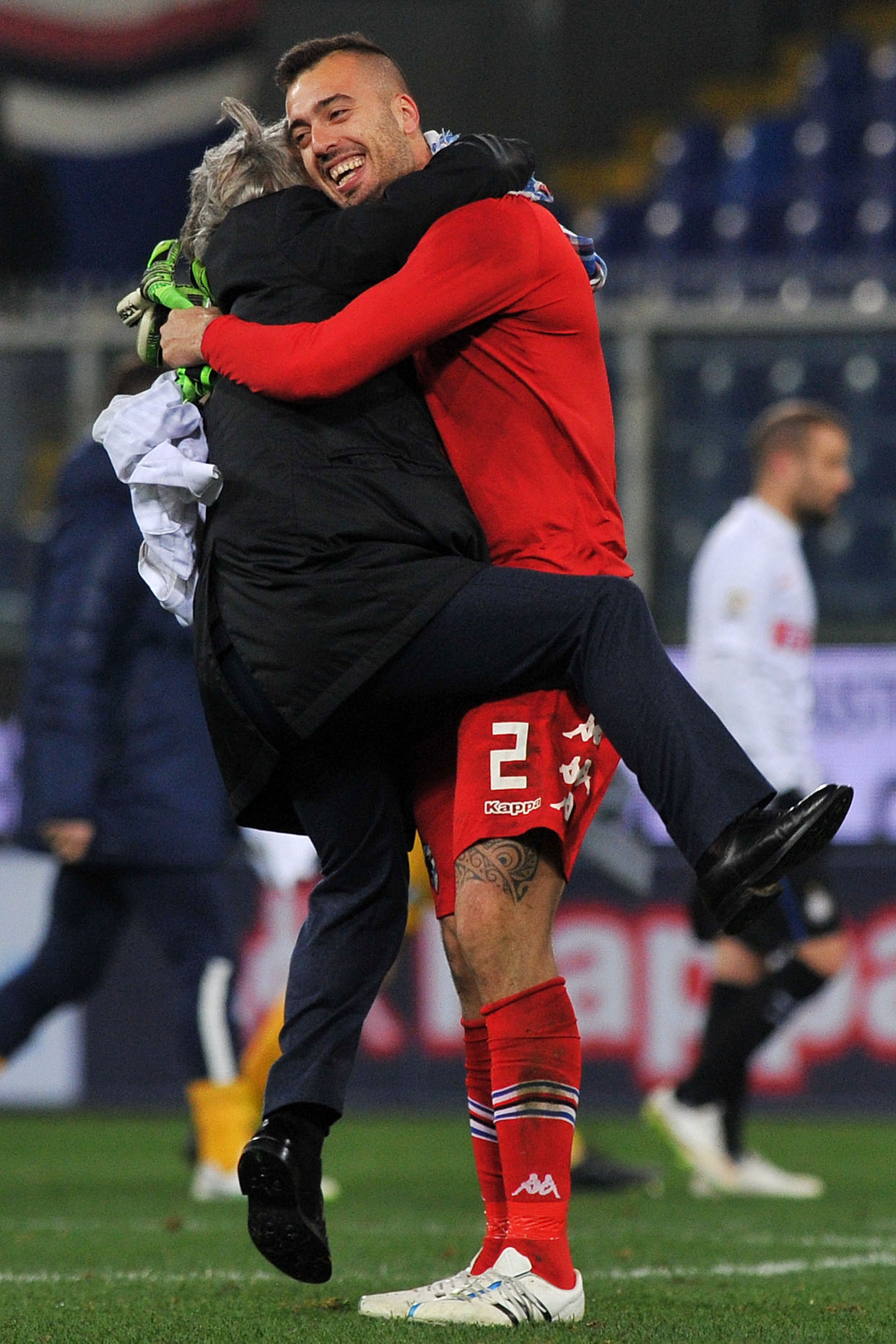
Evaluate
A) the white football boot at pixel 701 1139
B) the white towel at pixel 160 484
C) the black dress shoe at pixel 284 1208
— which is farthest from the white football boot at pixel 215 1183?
the white towel at pixel 160 484

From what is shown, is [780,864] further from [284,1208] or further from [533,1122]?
[284,1208]

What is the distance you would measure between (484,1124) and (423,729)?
0.65 m

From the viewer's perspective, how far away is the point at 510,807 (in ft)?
10.2

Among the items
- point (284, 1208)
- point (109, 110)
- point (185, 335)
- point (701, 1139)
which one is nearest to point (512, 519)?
point (185, 335)

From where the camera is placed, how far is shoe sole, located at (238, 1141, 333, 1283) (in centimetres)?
302

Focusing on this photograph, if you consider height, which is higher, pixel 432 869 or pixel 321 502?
pixel 321 502

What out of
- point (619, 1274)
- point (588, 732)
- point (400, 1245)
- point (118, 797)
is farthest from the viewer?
point (118, 797)

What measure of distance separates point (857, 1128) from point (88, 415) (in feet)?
14.2

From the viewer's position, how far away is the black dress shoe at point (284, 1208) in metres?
3.03

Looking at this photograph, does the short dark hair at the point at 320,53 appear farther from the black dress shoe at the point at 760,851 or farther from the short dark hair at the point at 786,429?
the short dark hair at the point at 786,429

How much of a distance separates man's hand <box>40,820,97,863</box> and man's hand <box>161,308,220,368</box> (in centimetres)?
248

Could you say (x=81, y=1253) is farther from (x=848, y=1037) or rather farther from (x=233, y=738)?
(x=848, y=1037)

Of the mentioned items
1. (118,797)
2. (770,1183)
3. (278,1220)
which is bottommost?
(770,1183)

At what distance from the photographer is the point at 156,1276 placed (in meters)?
3.99
